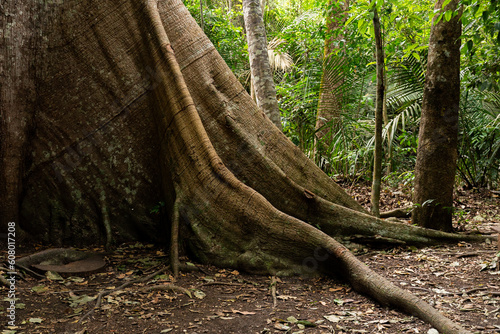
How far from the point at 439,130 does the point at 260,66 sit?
226 centimetres

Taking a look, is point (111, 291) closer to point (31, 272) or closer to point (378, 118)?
point (31, 272)

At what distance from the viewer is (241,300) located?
2697mm

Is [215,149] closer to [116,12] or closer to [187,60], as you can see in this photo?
[187,60]

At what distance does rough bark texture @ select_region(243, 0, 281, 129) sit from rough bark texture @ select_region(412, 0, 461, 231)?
1.78m

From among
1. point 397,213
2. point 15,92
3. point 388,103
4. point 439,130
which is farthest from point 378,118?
point 388,103

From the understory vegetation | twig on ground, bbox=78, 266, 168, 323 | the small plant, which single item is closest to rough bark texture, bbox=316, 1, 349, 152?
the understory vegetation

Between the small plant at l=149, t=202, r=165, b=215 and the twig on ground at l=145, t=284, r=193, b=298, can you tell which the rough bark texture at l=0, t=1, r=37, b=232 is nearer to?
the small plant at l=149, t=202, r=165, b=215

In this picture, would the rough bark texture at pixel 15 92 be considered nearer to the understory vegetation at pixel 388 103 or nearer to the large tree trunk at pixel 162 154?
the large tree trunk at pixel 162 154

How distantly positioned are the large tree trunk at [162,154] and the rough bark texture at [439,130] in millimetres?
411

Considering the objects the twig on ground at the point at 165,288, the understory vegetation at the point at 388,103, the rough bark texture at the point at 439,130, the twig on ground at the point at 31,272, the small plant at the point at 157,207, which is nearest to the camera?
the twig on ground at the point at 165,288

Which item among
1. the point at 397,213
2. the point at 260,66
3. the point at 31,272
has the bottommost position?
the point at 31,272

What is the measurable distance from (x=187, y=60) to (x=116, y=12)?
722mm

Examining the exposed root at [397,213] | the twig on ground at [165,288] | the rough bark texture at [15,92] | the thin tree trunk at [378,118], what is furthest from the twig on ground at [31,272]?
the exposed root at [397,213]

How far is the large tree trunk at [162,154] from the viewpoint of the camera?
125 inches
